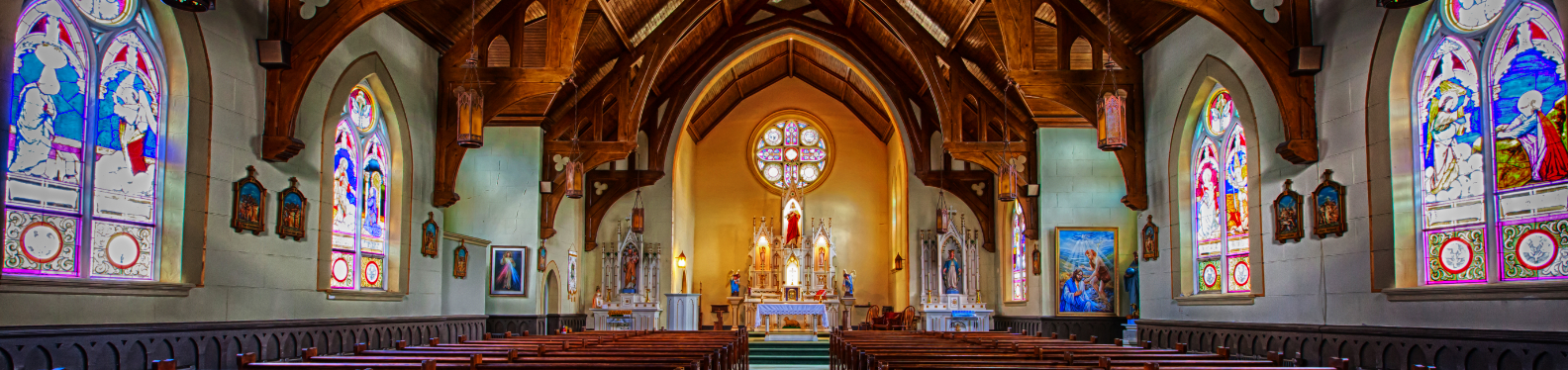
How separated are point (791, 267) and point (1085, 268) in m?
10.4

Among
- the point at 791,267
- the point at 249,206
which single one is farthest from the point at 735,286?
the point at 249,206

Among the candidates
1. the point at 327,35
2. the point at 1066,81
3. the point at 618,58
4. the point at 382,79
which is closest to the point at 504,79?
the point at 382,79

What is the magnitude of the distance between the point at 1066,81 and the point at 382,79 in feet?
27.9

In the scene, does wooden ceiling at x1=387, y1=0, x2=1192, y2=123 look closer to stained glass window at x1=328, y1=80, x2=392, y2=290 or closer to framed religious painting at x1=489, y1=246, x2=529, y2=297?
stained glass window at x1=328, y1=80, x2=392, y2=290

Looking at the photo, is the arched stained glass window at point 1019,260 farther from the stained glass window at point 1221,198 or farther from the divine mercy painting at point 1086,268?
the stained glass window at point 1221,198

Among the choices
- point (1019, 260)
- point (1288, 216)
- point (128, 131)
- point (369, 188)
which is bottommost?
point (1019, 260)

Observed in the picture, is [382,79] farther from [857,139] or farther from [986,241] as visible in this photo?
[857,139]

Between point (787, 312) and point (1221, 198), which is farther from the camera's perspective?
point (787, 312)

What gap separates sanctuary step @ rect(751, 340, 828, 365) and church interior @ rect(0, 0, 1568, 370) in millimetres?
108

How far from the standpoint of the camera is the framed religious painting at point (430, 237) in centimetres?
1352

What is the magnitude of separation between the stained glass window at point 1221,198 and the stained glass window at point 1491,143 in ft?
8.95

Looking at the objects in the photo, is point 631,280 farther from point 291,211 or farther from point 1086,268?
point 291,211

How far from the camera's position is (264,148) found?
9.70 meters

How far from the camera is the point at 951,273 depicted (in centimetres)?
2266
